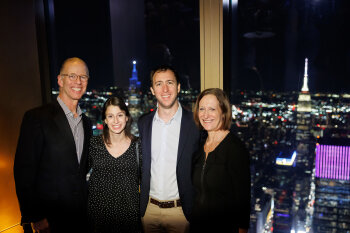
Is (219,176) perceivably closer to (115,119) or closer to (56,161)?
(115,119)

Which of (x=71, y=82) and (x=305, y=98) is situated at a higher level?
(x=71, y=82)

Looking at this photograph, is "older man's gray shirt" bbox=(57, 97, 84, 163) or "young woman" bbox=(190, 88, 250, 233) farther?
"older man's gray shirt" bbox=(57, 97, 84, 163)

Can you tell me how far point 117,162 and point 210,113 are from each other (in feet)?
2.42

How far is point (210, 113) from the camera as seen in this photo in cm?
164

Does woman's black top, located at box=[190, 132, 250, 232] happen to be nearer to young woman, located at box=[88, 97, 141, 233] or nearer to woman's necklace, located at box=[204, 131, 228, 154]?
woman's necklace, located at box=[204, 131, 228, 154]

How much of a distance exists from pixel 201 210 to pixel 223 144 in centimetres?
43

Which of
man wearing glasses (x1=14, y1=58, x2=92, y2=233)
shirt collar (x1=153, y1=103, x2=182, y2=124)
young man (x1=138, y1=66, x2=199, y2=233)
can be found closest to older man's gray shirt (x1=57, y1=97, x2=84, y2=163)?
man wearing glasses (x1=14, y1=58, x2=92, y2=233)

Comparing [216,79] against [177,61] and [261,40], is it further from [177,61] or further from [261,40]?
[261,40]

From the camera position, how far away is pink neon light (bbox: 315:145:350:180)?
2.20m

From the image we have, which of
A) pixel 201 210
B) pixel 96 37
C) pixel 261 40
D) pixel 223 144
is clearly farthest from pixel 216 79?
pixel 96 37

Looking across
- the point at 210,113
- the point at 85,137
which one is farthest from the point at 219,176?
the point at 85,137

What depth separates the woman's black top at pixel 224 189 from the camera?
152cm

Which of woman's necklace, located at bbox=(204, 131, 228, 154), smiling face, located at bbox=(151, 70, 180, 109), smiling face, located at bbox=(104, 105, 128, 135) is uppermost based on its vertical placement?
smiling face, located at bbox=(151, 70, 180, 109)

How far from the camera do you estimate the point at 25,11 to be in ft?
7.73
